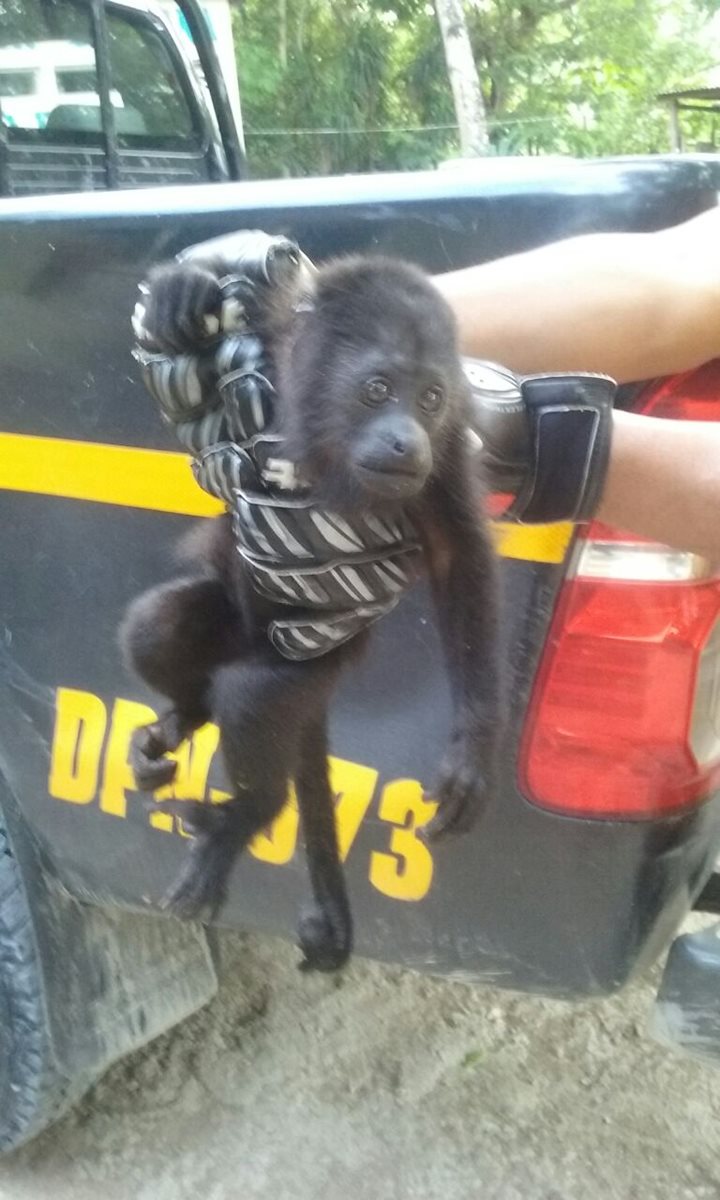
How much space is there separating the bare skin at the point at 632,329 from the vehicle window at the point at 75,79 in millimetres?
1287

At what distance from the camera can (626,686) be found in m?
1.02

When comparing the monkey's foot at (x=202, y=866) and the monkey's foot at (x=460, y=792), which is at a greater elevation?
the monkey's foot at (x=460, y=792)

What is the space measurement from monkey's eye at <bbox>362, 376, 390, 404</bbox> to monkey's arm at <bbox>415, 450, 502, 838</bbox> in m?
0.06

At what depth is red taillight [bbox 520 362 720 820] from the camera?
974mm

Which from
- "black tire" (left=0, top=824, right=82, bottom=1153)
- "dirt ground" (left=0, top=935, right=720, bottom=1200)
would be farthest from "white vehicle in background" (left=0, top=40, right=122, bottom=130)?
"dirt ground" (left=0, top=935, right=720, bottom=1200)

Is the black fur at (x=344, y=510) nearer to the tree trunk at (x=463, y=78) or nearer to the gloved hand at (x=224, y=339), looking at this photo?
the gloved hand at (x=224, y=339)

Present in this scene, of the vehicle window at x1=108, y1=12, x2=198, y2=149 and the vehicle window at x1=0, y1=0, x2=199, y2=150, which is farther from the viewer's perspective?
the vehicle window at x1=108, y1=12, x2=198, y2=149

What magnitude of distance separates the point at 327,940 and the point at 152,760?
1.00ft

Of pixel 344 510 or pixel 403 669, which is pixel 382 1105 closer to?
pixel 403 669

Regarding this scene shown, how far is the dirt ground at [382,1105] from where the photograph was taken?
1676 mm

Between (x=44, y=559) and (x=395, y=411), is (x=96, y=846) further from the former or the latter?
(x=395, y=411)

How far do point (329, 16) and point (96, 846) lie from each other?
254cm

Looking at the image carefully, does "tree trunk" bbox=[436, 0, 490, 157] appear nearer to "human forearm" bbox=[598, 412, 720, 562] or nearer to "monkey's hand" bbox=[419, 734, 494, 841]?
"human forearm" bbox=[598, 412, 720, 562]

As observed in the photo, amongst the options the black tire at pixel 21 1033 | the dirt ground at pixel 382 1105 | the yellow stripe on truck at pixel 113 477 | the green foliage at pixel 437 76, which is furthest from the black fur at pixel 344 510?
the green foliage at pixel 437 76
